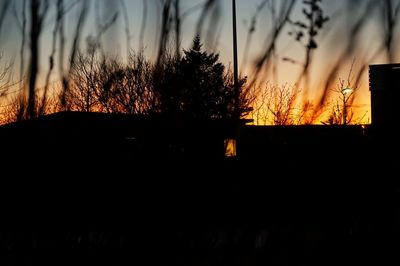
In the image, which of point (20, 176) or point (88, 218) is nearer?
point (88, 218)

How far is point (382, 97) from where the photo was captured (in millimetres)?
26703

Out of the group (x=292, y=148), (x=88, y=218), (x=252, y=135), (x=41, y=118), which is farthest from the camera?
(x=252, y=135)

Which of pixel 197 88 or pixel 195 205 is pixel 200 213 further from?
pixel 197 88

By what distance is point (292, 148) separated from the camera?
61.8 feet

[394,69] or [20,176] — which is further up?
[394,69]

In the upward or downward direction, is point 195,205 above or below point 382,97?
below

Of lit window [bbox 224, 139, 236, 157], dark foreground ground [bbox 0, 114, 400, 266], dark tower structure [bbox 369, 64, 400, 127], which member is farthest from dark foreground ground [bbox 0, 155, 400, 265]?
dark tower structure [bbox 369, 64, 400, 127]

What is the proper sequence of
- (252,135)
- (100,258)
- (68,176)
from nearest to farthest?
(100,258) → (68,176) → (252,135)

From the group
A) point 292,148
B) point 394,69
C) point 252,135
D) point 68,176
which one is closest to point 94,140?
point 68,176

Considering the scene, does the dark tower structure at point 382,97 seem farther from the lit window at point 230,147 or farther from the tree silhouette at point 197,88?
the lit window at point 230,147

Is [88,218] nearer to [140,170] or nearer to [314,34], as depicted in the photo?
[140,170]

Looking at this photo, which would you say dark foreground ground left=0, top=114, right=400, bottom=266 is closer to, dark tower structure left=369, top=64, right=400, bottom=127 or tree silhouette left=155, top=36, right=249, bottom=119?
tree silhouette left=155, top=36, right=249, bottom=119

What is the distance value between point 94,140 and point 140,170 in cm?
551

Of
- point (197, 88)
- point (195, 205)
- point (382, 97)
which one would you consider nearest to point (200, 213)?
point (195, 205)
